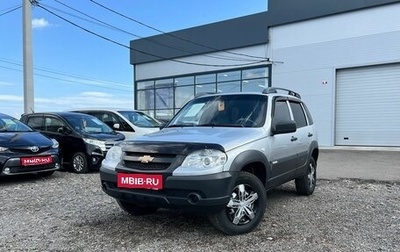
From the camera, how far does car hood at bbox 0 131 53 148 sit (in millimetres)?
7341

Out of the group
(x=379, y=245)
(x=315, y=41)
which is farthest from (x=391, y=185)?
(x=315, y=41)

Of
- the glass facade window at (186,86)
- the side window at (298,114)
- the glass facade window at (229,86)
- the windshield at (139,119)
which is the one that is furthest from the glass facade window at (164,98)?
the side window at (298,114)

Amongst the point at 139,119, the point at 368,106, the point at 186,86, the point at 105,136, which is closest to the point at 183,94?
the point at 186,86

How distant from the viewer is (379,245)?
3910 millimetres

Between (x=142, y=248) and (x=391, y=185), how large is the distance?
6.02 m

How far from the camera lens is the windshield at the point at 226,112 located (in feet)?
15.9

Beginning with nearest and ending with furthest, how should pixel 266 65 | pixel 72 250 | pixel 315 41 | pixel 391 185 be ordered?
1. pixel 72 250
2. pixel 391 185
3. pixel 315 41
4. pixel 266 65

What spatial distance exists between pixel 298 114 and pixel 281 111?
35.4 inches

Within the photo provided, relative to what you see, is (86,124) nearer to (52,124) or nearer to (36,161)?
(52,124)

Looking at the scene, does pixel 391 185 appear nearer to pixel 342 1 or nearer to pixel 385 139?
pixel 385 139

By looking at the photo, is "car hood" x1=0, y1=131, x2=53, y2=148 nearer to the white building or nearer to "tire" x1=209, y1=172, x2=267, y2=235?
"tire" x1=209, y1=172, x2=267, y2=235

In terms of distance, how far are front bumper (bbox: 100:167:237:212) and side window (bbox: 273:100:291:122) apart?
1.61 m

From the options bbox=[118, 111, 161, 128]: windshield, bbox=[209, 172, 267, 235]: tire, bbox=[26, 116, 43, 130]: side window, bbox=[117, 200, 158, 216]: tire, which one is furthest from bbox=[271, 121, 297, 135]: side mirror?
bbox=[26, 116, 43, 130]: side window

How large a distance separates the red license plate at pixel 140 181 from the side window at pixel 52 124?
6.49 meters
